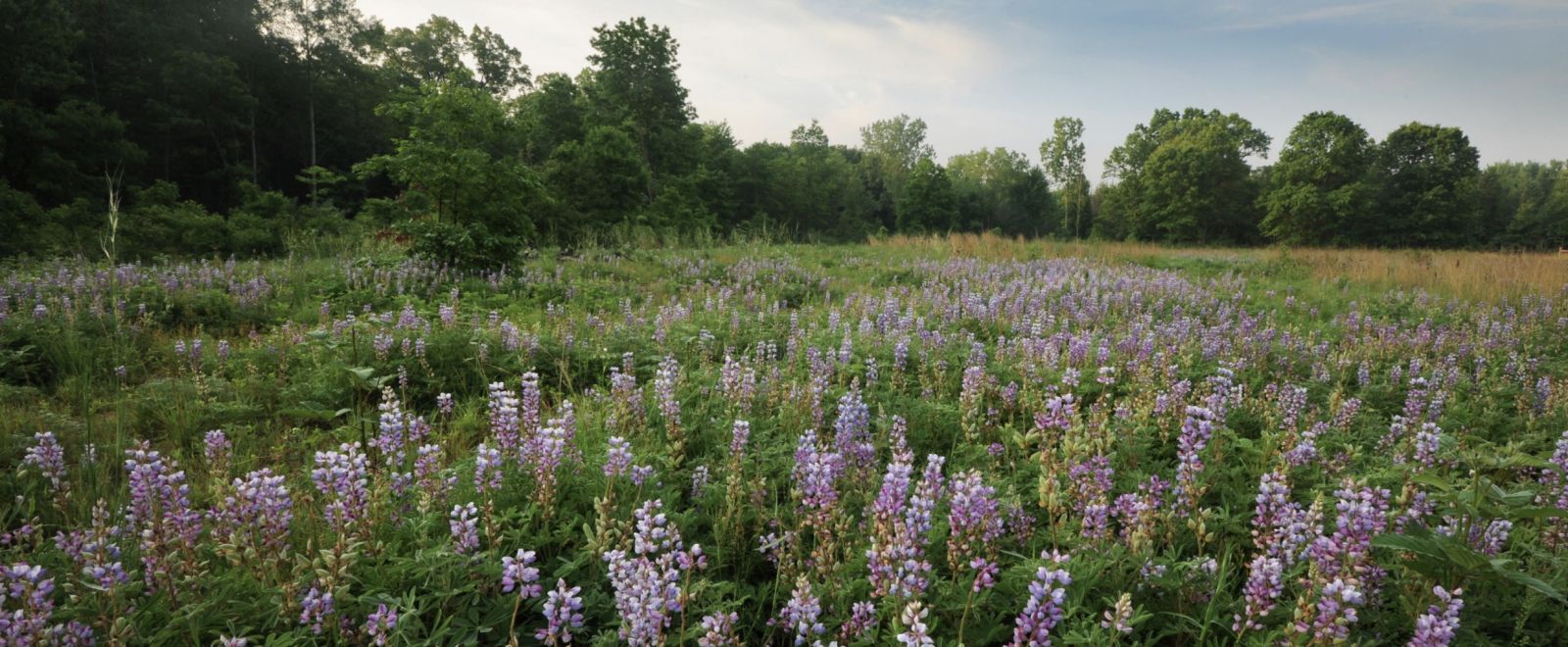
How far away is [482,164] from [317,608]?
1068 cm

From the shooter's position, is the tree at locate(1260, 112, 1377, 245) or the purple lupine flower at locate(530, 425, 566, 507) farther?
the tree at locate(1260, 112, 1377, 245)

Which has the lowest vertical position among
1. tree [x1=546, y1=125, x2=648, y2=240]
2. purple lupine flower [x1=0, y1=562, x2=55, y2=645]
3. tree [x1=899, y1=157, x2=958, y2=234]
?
purple lupine flower [x1=0, y1=562, x2=55, y2=645]

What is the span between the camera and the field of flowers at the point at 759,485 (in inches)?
74.4

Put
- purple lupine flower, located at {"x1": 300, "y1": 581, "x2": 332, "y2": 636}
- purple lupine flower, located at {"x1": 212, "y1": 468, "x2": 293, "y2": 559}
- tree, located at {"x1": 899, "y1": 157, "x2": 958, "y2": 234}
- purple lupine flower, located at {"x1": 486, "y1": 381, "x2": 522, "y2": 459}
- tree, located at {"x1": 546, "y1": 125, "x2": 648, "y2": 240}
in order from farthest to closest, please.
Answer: tree, located at {"x1": 899, "y1": 157, "x2": 958, "y2": 234} → tree, located at {"x1": 546, "y1": 125, "x2": 648, "y2": 240} → purple lupine flower, located at {"x1": 486, "y1": 381, "x2": 522, "y2": 459} → purple lupine flower, located at {"x1": 212, "y1": 468, "x2": 293, "y2": 559} → purple lupine flower, located at {"x1": 300, "y1": 581, "x2": 332, "y2": 636}

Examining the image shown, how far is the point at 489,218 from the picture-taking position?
39.1 feet

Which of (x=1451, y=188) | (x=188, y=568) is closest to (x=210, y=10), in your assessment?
(x=188, y=568)

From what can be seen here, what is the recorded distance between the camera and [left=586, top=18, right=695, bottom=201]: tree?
33188 millimetres

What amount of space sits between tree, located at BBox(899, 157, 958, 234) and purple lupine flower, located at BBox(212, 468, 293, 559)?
173 ft

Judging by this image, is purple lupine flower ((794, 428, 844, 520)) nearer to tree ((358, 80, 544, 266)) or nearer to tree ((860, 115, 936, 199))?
tree ((358, 80, 544, 266))

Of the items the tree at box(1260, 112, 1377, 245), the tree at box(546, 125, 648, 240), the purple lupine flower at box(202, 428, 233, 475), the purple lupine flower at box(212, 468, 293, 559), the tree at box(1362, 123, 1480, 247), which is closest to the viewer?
the purple lupine flower at box(212, 468, 293, 559)

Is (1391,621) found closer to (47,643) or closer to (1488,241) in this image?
(47,643)

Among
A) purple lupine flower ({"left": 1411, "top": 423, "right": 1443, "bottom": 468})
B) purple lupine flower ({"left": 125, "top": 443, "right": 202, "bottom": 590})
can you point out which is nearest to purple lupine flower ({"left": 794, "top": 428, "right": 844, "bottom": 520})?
purple lupine flower ({"left": 125, "top": 443, "right": 202, "bottom": 590})

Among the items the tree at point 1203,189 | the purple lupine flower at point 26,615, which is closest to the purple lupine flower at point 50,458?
the purple lupine flower at point 26,615

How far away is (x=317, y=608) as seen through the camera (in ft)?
6.00
